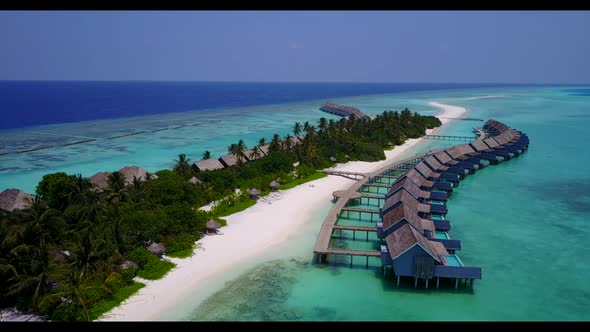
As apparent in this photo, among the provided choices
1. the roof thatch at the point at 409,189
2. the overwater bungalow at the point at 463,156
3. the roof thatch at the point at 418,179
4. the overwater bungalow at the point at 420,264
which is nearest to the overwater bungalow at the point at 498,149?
the overwater bungalow at the point at 463,156

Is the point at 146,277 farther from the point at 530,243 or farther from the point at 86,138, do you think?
the point at 86,138

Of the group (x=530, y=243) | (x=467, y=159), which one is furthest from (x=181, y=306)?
(x=467, y=159)

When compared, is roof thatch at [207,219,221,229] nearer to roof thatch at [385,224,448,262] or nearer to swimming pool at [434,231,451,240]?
roof thatch at [385,224,448,262]

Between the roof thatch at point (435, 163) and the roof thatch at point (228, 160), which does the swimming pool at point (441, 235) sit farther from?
the roof thatch at point (228, 160)

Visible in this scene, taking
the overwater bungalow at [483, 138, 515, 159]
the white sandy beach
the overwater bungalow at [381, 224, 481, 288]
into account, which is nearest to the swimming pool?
the overwater bungalow at [381, 224, 481, 288]

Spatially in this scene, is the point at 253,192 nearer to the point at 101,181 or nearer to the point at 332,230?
the point at 332,230

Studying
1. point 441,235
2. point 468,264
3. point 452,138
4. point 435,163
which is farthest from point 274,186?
point 452,138
